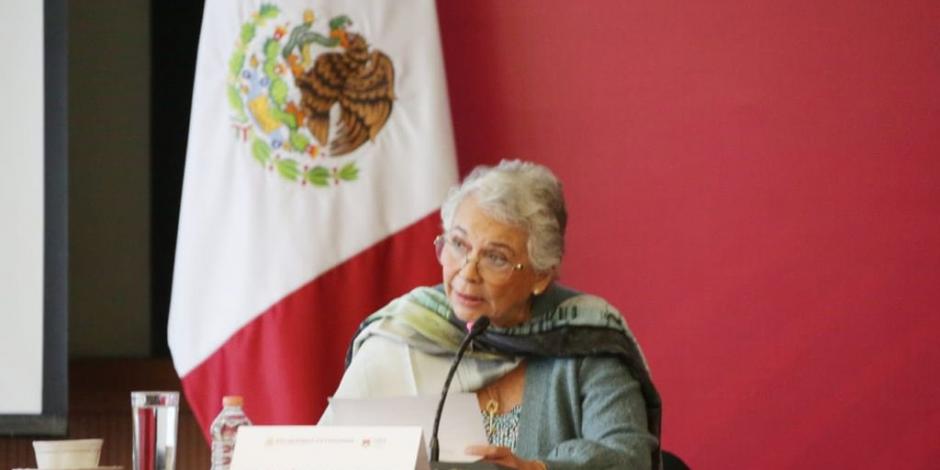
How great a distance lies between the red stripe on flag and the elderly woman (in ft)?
2.89

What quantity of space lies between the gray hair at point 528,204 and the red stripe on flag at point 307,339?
1.01 metres

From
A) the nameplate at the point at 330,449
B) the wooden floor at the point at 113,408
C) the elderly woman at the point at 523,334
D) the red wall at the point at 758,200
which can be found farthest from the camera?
the wooden floor at the point at 113,408

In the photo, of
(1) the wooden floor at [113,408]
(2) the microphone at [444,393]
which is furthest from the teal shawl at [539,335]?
(1) the wooden floor at [113,408]

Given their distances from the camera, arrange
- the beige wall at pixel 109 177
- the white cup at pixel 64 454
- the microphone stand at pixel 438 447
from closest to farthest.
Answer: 1. the microphone stand at pixel 438 447
2. the white cup at pixel 64 454
3. the beige wall at pixel 109 177

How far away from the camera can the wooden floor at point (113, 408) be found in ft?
13.2

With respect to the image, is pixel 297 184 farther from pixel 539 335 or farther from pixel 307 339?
pixel 539 335

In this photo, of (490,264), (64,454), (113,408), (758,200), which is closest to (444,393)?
(490,264)

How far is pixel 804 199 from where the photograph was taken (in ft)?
11.2

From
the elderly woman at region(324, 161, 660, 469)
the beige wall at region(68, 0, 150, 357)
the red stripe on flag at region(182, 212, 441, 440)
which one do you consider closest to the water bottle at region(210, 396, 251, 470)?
the elderly woman at region(324, 161, 660, 469)

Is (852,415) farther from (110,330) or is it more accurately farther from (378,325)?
(110,330)

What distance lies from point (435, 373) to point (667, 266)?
1166 millimetres

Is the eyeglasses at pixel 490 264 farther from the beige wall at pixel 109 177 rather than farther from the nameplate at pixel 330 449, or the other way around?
the beige wall at pixel 109 177

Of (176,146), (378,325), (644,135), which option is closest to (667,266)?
(644,135)

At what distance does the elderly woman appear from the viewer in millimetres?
2387
